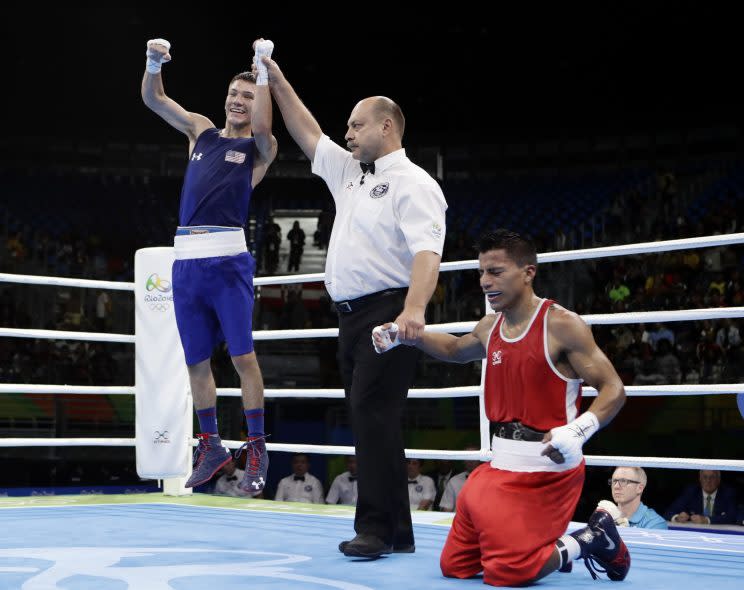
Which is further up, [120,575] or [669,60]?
[669,60]

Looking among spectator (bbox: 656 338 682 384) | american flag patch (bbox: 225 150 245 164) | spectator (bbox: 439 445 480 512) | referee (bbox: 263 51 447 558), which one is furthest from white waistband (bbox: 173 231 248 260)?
spectator (bbox: 656 338 682 384)

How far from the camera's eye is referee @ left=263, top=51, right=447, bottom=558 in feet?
8.38

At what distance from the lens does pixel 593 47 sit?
13312 mm

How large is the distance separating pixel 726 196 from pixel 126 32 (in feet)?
27.8

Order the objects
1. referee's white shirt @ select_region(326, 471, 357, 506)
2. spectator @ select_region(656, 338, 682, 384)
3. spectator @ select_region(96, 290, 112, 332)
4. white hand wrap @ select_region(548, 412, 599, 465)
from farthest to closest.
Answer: spectator @ select_region(96, 290, 112, 332) < spectator @ select_region(656, 338, 682, 384) < referee's white shirt @ select_region(326, 471, 357, 506) < white hand wrap @ select_region(548, 412, 599, 465)

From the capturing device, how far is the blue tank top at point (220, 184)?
10.1 feet

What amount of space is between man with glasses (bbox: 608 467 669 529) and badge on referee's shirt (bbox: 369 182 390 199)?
1964mm

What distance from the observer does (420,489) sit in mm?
7250

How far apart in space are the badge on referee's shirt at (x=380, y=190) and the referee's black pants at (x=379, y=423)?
28 cm

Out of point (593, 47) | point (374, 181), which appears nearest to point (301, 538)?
point (374, 181)

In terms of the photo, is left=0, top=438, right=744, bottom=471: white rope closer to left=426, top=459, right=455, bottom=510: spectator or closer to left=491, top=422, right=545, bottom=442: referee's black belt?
left=491, top=422, right=545, bottom=442: referee's black belt

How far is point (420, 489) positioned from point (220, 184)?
465 centimetres

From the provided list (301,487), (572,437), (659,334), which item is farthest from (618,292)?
(572,437)

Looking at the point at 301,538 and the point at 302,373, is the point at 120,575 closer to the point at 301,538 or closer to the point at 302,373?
the point at 301,538
